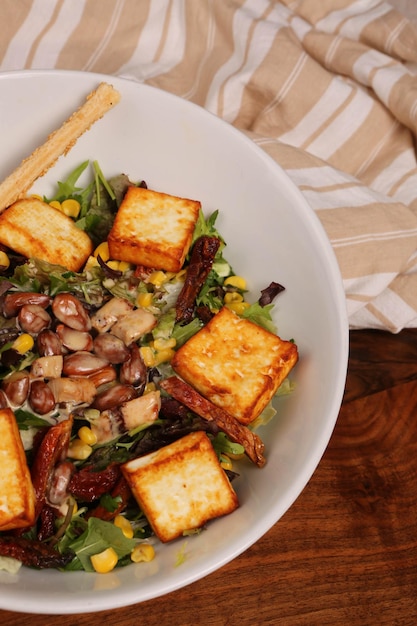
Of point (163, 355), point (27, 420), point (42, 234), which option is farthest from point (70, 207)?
point (27, 420)

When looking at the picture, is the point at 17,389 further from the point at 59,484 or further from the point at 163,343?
the point at 163,343

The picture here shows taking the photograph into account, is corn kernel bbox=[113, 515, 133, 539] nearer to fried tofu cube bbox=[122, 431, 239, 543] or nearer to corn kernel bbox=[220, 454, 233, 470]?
fried tofu cube bbox=[122, 431, 239, 543]

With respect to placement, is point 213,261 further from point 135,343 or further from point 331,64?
point 331,64

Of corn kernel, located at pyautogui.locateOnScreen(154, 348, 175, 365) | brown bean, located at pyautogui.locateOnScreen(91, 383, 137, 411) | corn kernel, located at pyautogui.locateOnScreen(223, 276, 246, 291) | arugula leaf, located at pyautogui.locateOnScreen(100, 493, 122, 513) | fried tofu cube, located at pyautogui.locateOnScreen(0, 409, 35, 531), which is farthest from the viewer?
corn kernel, located at pyautogui.locateOnScreen(223, 276, 246, 291)

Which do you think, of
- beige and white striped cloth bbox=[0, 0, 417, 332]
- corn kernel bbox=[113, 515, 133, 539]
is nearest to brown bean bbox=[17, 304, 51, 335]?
corn kernel bbox=[113, 515, 133, 539]

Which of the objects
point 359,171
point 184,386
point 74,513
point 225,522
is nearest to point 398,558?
point 225,522
